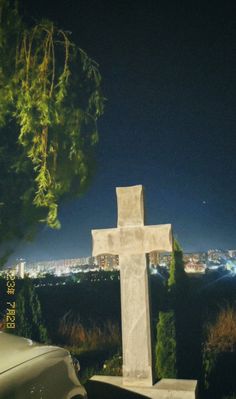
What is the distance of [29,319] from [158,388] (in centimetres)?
429

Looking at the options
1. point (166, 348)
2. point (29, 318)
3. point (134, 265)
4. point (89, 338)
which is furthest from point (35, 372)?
point (89, 338)

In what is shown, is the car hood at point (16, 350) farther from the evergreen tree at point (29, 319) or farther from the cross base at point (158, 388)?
the evergreen tree at point (29, 319)

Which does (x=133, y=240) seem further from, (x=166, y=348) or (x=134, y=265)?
(x=166, y=348)

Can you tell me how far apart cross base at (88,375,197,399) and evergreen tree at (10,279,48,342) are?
11.0ft

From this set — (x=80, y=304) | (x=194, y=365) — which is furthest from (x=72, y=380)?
(x=80, y=304)

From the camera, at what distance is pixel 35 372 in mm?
2303

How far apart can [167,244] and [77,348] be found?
5.59 metres

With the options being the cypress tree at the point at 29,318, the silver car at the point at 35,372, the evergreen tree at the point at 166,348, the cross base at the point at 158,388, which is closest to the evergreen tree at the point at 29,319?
the cypress tree at the point at 29,318

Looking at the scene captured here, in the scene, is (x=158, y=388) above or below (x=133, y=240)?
below

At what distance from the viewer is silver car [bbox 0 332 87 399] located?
6.87 ft

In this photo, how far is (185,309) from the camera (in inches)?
316

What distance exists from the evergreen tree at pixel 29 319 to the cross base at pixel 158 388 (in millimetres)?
3364

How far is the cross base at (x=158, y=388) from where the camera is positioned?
4.38 m

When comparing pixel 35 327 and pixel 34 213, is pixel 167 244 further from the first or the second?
pixel 35 327
